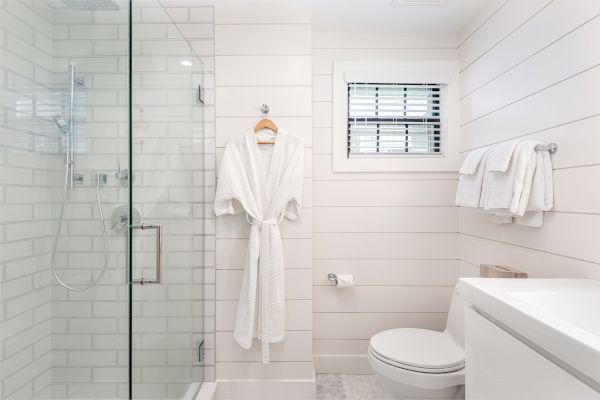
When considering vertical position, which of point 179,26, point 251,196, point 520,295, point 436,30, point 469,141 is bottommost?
point 520,295

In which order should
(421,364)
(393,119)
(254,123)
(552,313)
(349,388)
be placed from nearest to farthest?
(552,313)
(421,364)
(254,123)
(349,388)
(393,119)

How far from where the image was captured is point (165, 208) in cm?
149

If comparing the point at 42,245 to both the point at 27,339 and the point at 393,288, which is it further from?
the point at 393,288

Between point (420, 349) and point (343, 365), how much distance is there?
75cm

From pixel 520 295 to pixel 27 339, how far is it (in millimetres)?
1555

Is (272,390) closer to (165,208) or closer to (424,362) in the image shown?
(424,362)

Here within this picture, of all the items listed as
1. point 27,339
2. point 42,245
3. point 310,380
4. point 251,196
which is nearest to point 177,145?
point 251,196

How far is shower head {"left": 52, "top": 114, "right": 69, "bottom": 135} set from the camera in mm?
1106

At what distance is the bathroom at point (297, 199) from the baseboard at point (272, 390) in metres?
0.01

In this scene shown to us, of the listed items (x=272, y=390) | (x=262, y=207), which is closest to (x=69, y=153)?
(x=262, y=207)

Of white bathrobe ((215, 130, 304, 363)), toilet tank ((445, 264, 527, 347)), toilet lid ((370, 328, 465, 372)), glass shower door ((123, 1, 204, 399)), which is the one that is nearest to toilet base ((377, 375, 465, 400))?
toilet lid ((370, 328, 465, 372))

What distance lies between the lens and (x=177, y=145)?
1604 mm

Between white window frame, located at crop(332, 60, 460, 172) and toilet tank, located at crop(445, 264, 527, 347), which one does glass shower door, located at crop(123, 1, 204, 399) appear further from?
toilet tank, located at crop(445, 264, 527, 347)

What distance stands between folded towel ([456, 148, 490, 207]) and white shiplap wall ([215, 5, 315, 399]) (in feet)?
2.78
